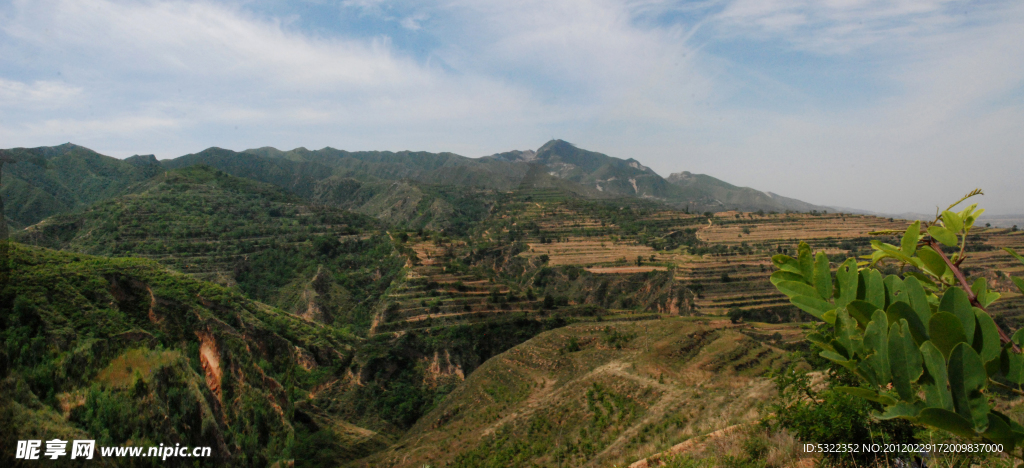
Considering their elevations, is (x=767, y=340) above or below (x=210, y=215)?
below

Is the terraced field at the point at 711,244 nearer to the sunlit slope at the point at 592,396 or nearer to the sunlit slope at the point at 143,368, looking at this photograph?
the sunlit slope at the point at 592,396

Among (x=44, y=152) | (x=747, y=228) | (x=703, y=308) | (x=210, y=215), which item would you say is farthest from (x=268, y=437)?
(x=44, y=152)

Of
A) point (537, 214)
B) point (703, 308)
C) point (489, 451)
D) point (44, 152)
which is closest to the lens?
point (489, 451)

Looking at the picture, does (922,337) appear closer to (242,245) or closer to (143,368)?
(143,368)

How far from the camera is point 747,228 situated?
A: 217ft

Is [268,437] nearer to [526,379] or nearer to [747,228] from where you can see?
[526,379]

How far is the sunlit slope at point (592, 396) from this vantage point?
15.9m

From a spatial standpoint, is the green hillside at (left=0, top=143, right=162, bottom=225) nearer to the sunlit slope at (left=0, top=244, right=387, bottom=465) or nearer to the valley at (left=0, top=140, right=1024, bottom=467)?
the valley at (left=0, top=140, right=1024, bottom=467)

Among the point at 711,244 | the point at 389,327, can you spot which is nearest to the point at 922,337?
the point at 389,327

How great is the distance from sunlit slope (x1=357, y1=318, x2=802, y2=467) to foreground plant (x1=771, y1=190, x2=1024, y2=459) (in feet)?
38.1

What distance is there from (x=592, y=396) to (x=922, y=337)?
19765 mm

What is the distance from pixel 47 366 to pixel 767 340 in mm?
42112

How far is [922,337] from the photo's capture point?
1.89 metres

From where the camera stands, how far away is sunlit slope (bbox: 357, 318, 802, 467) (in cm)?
1594
